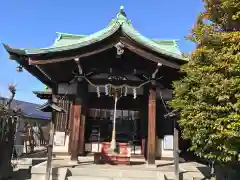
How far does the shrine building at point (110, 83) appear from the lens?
10.2m

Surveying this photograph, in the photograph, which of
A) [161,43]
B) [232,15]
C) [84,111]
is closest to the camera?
[232,15]

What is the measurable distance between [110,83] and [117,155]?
118 inches

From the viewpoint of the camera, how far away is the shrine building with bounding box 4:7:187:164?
33.6 ft

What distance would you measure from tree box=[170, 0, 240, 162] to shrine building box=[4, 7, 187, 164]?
2470 millimetres

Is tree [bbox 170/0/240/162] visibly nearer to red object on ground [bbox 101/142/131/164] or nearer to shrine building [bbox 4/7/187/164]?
shrine building [bbox 4/7/187/164]

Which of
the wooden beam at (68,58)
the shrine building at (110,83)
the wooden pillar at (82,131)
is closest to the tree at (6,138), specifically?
the shrine building at (110,83)

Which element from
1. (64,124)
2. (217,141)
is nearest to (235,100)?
(217,141)

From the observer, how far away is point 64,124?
13312 millimetres

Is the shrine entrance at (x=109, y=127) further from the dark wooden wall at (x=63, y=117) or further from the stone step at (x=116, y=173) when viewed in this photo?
the stone step at (x=116, y=173)

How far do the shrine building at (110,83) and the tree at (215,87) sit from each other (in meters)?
2.47

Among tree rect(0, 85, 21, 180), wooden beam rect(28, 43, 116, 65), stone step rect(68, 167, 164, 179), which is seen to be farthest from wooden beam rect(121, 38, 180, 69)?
tree rect(0, 85, 21, 180)

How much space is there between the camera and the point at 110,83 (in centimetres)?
1127

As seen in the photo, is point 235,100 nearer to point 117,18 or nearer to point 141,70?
point 141,70

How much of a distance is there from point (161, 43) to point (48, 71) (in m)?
6.22
